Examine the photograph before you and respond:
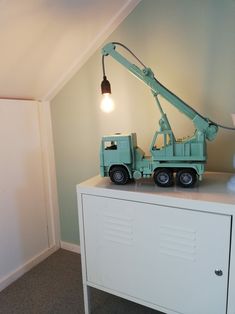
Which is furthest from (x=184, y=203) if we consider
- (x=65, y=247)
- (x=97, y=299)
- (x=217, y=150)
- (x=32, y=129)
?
(x=65, y=247)

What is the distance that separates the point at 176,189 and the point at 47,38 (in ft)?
3.38

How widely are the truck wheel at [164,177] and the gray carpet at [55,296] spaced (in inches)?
30.6

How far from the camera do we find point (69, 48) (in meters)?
1.50

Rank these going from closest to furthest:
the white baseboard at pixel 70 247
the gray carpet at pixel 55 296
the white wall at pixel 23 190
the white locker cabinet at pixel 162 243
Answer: the white locker cabinet at pixel 162 243, the gray carpet at pixel 55 296, the white wall at pixel 23 190, the white baseboard at pixel 70 247

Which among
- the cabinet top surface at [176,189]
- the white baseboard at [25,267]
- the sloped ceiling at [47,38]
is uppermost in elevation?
the sloped ceiling at [47,38]

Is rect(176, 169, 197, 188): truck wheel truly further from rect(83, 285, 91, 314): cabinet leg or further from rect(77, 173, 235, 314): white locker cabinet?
rect(83, 285, 91, 314): cabinet leg

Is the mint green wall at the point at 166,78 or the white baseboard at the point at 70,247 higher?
the mint green wall at the point at 166,78

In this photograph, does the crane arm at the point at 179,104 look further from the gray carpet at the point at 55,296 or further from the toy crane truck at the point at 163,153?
the gray carpet at the point at 55,296

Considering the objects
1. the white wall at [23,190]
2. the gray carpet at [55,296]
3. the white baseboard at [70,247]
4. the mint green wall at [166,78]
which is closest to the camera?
the mint green wall at [166,78]

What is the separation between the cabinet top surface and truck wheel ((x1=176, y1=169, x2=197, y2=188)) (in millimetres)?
25

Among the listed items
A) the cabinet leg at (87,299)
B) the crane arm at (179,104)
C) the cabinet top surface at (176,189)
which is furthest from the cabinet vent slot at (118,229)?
the crane arm at (179,104)

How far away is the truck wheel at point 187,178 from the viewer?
1.10 m

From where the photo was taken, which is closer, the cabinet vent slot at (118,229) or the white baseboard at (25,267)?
the cabinet vent slot at (118,229)

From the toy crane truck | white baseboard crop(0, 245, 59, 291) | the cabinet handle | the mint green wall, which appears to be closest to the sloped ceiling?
the mint green wall
